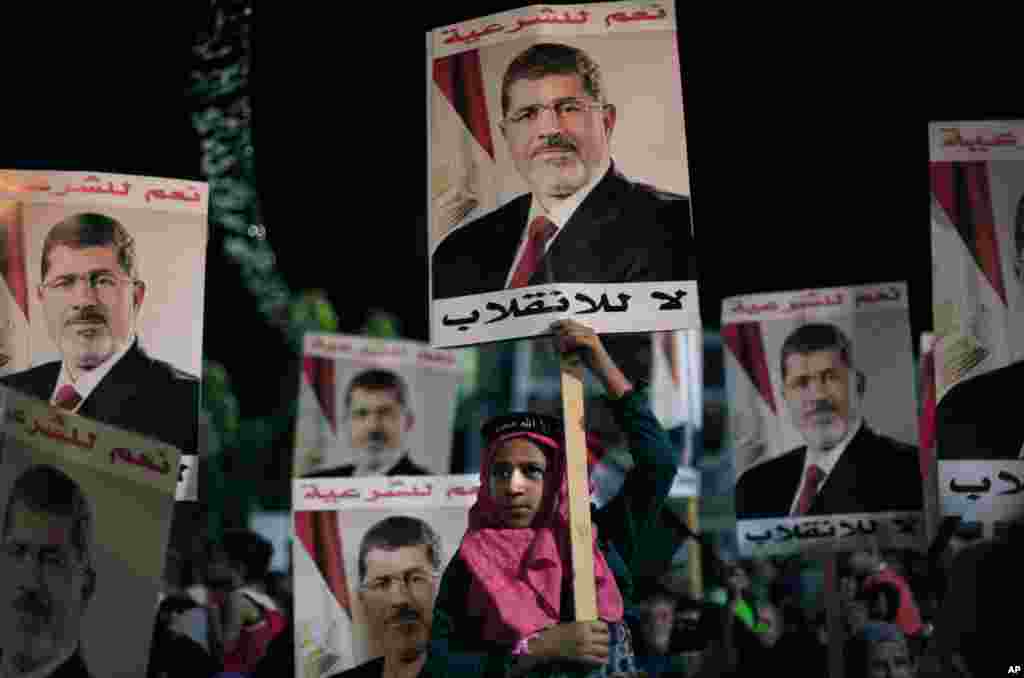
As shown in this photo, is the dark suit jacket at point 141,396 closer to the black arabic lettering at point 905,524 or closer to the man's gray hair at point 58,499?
the man's gray hair at point 58,499

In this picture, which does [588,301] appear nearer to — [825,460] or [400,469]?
[825,460]

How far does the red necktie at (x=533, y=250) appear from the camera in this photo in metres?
4.53

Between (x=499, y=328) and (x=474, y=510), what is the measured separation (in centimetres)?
63

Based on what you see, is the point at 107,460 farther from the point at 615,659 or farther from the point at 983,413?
the point at 983,413

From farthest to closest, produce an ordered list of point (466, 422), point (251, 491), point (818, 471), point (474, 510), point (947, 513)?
point (466, 422)
point (251, 491)
point (818, 471)
point (947, 513)
point (474, 510)

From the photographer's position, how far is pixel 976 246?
6062 millimetres

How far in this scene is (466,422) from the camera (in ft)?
119

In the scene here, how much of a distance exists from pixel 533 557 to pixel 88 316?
2.34 m

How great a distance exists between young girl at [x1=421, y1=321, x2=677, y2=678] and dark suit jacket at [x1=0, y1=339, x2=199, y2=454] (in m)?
1.62

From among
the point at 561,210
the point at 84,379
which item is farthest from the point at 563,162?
the point at 84,379

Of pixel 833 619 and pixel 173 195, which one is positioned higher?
pixel 173 195

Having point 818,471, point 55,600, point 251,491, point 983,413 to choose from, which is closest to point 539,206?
point 55,600

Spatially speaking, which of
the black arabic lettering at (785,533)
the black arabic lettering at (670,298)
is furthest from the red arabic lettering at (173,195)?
the black arabic lettering at (785,533)

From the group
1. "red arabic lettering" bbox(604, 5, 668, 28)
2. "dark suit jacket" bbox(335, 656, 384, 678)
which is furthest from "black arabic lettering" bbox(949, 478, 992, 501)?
"dark suit jacket" bbox(335, 656, 384, 678)
